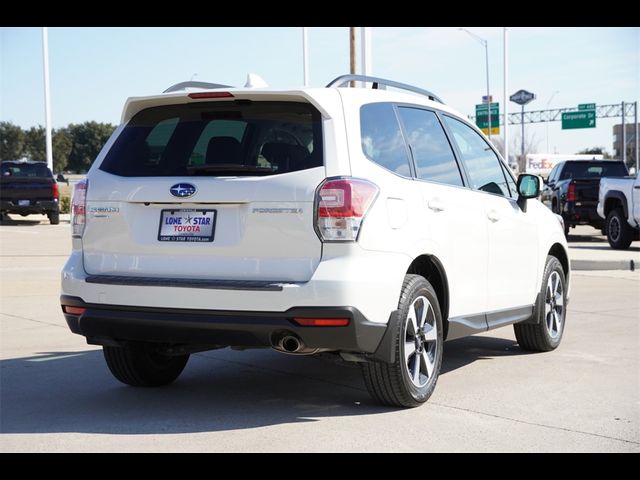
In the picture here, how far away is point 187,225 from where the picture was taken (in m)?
5.45

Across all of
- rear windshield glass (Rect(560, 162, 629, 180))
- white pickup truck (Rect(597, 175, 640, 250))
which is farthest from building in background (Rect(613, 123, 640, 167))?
white pickup truck (Rect(597, 175, 640, 250))

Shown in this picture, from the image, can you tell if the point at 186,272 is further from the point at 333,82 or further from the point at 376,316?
the point at 333,82

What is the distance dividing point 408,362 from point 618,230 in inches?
583

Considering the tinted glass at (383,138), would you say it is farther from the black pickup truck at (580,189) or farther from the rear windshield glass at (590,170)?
the rear windshield glass at (590,170)

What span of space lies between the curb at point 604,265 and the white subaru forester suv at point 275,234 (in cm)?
1003

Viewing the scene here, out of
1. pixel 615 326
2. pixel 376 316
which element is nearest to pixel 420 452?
pixel 376 316

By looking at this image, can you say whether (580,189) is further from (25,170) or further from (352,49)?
(25,170)

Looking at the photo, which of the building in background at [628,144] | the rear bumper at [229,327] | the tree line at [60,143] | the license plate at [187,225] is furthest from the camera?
the building in background at [628,144]

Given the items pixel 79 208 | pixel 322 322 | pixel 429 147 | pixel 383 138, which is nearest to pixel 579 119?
pixel 429 147

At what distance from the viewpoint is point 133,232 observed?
561 cm

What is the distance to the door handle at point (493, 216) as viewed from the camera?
271 inches

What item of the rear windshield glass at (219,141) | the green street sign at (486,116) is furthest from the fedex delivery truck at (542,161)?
the rear windshield glass at (219,141)

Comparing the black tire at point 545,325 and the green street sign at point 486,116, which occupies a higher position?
the green street sign at point 486,116

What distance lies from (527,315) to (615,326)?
218cm
